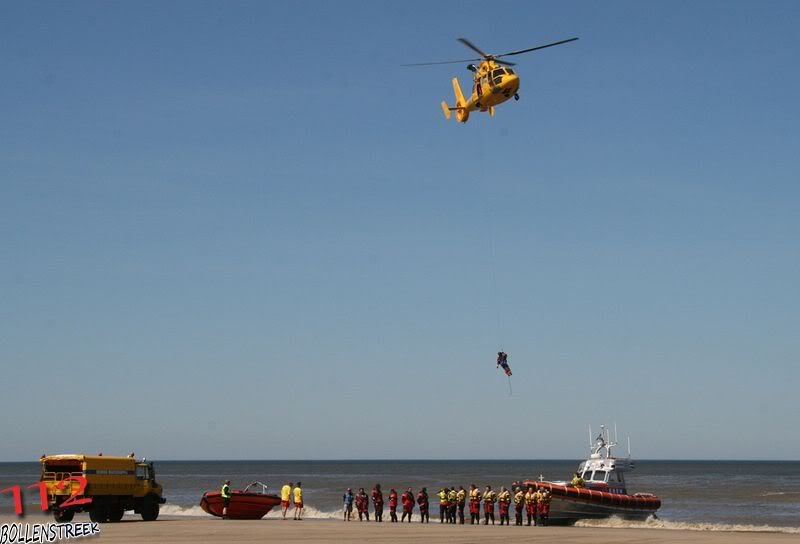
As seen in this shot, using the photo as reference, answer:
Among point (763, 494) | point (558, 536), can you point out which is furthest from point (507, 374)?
point (763, 494)

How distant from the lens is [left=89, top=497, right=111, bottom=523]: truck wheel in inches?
1211

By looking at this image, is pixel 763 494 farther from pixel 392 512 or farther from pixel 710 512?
pixel 392 512

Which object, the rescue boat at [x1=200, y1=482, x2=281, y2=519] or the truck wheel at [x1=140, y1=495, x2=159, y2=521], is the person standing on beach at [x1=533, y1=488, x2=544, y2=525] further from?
the truck wheel at [x1=140, y1=495, x2=159, y2=521]

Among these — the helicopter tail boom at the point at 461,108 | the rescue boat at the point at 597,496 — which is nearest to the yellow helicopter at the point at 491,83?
the helicopter tail boom at the point at 461,108

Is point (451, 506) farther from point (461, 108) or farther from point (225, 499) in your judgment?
point (461, 108)

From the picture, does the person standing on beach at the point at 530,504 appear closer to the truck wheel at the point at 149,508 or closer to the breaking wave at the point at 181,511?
the truck wheel at the point at 149,508

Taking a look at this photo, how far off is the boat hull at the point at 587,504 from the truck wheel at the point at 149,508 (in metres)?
13.0

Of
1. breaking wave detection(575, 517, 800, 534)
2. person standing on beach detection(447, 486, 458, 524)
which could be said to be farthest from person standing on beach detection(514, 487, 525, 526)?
breaking wave detection(575, 517, 800, 534)

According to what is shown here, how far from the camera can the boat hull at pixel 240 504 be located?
115 ft

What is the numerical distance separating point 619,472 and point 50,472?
22.7 meters

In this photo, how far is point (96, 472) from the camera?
3031 centimetres

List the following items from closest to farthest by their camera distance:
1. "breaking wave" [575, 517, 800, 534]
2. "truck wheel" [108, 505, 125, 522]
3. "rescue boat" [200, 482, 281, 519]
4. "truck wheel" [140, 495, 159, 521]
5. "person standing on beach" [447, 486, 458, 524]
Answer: "truck wheel" [108, 505, 125, 522] < "truck wheel" [140, 495, 159, 521] < "rescue boat" [200, 482, 281, 519] < "person standing on beach" [447, 486, 458, 524] < "breaking wave" [575, 517, 800, 534]

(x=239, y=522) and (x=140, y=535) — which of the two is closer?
(x=140, y=535)

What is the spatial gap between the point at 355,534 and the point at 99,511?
345 inches
